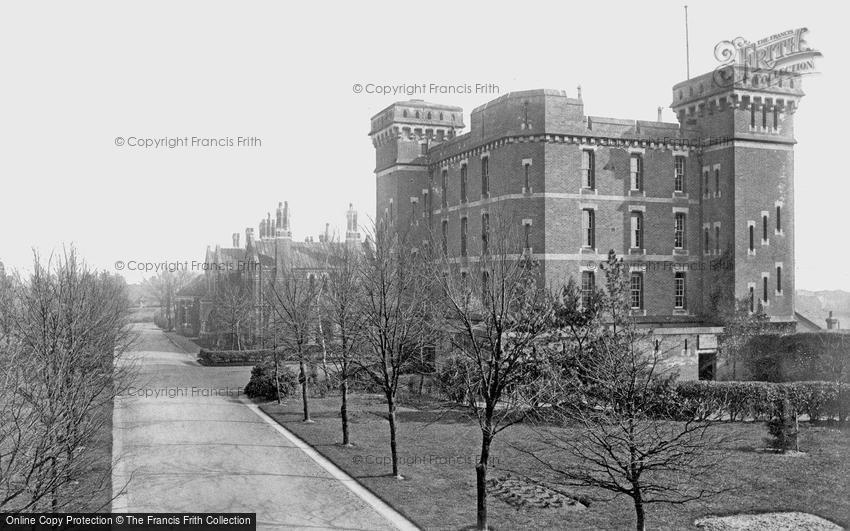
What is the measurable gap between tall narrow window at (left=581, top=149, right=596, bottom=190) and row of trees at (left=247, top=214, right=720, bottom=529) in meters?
9.24

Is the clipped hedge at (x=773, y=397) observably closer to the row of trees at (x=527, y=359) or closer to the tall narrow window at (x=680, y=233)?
the row of trees at (x=527, y=359)

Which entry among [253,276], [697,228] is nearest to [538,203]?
[697,228]

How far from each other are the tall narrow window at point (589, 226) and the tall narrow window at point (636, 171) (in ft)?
10.5

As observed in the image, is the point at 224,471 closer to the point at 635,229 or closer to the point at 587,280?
the point at 587,280

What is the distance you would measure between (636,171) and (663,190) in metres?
2.03

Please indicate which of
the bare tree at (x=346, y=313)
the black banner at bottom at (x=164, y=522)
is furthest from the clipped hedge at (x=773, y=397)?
the black banner at bottom at (x=164, y=522)

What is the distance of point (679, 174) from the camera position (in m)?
41.8

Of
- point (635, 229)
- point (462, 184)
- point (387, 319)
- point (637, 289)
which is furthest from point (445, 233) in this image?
point (387, 319)

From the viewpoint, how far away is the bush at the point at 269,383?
112 feet

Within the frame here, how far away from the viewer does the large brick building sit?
38750 millimetres

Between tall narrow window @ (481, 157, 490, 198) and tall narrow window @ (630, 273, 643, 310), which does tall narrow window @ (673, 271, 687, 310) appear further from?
tall narrow window @ (481, 157, 490, 198)

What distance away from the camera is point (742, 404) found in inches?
1048

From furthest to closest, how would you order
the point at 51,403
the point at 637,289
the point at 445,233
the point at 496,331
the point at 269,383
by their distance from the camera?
the point at 445,233 → the point at 637,289 → the point at 269,383 → the point at 496,331 → the point at 51,403

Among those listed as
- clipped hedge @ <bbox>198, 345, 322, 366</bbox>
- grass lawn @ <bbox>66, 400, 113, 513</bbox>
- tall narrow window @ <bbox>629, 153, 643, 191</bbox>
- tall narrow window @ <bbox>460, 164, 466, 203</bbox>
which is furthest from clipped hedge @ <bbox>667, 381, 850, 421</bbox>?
clipped hedge @ <bbox>198, 345, 322, 366</bbox>
